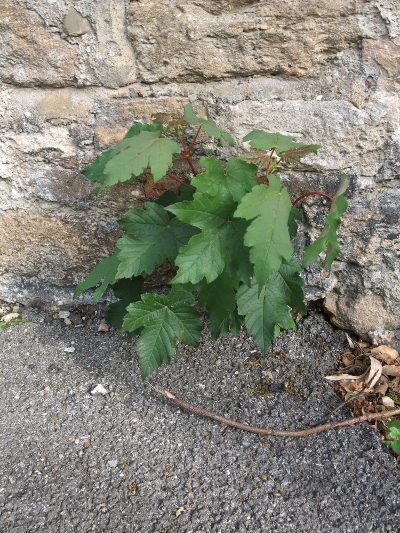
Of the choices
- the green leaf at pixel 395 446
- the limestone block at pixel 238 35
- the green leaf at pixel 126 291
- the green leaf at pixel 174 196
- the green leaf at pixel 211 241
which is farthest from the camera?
the green leaf at pixel 126 291

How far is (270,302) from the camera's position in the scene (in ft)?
5.24

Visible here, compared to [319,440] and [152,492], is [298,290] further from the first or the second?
[152,492]

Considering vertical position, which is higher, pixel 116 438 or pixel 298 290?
pixel 298 290

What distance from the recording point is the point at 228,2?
66.0 inches

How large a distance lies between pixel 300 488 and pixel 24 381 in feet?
3.46

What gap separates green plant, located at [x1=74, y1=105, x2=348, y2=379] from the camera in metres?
1.36

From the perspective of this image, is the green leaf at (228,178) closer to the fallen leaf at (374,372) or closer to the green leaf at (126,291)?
the green leaf at (126,291)

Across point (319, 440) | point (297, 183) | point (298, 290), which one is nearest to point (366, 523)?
point (319, 440)

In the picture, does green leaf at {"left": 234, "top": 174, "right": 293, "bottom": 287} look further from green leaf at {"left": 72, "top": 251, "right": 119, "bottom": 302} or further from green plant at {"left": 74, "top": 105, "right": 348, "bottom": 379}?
green leaf at {"left": 72, "top": 251, "right": 119, "bottom": 302}

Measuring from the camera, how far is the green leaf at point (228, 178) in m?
1.50

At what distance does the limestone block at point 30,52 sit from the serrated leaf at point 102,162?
12.9 inches

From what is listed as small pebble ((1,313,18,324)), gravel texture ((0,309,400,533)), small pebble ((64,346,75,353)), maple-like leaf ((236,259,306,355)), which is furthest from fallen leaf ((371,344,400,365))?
small pebble ((1,313,18,324))

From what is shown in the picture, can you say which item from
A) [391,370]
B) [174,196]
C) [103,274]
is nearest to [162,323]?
[103,274]

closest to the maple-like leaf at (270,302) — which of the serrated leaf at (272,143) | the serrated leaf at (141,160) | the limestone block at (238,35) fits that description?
the serrated leaf at (272,143)
